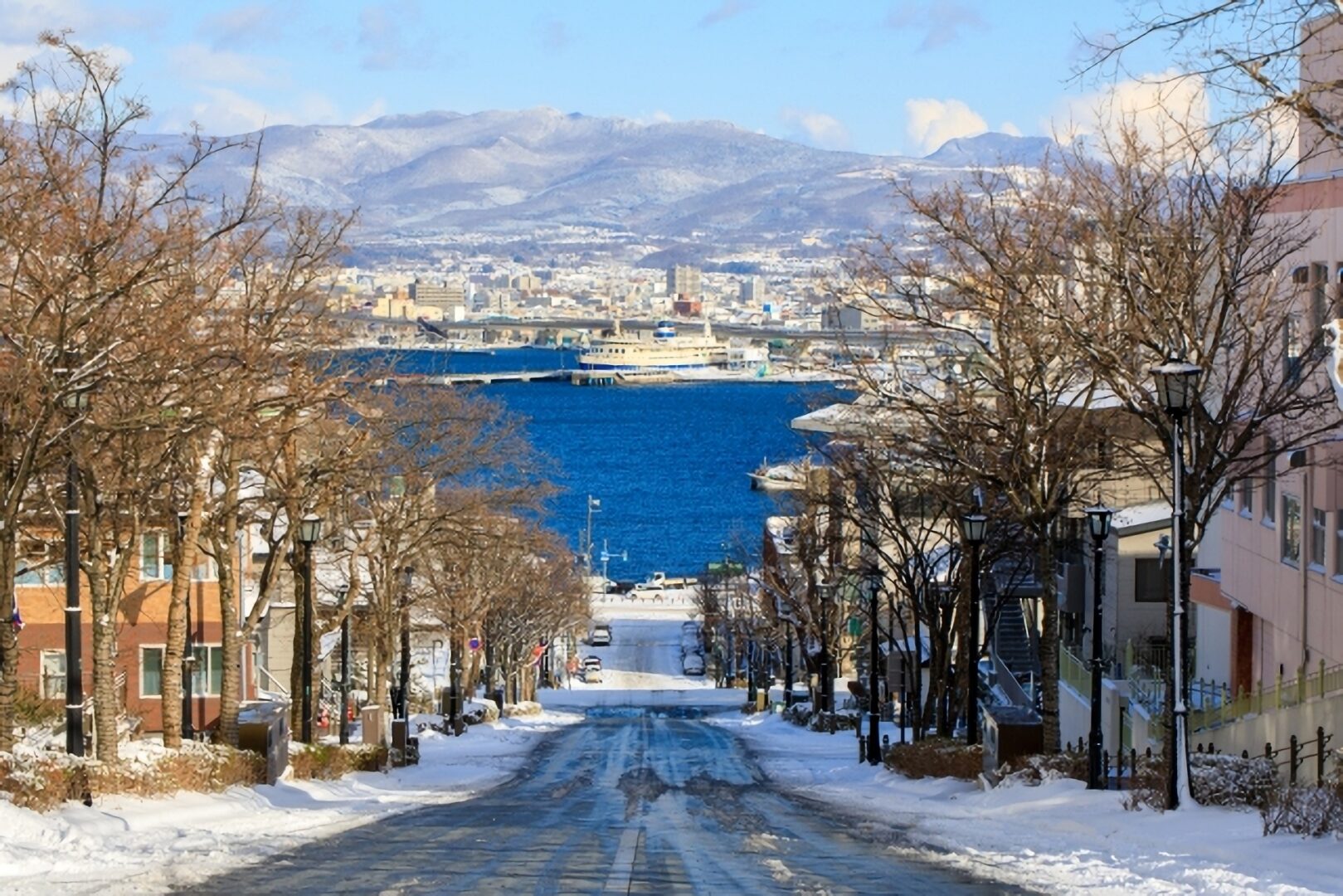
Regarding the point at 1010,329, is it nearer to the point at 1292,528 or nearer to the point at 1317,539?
the point at 1317,539

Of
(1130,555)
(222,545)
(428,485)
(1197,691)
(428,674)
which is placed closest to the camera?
(222,545)

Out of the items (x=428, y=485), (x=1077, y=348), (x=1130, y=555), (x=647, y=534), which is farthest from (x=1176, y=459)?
(x=647, y=534)

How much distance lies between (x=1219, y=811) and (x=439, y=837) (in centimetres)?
780

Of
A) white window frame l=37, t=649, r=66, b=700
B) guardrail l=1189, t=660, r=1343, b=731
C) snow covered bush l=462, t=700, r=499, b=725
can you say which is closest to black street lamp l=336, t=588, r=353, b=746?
white window frame l=37, t=649, r=66, b=700

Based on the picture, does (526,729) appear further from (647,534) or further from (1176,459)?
(647,534)

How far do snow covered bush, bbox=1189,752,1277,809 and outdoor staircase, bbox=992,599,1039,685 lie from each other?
37.6 m

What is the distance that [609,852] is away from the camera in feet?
52.5

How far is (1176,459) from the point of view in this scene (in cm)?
1831

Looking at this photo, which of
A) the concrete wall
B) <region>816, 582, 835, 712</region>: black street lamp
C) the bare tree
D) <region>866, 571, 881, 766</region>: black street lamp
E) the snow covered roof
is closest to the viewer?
the concrete wall

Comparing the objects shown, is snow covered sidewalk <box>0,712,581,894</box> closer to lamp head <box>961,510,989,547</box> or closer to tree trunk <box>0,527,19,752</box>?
tree trunk <box>0,527,19,752</box>

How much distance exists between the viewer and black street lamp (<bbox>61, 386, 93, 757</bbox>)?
1805 centimetres

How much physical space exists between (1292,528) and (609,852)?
18.4m

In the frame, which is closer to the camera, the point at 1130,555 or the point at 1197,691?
the point at 1197,691

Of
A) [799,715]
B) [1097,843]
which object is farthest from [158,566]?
[1097,843]
